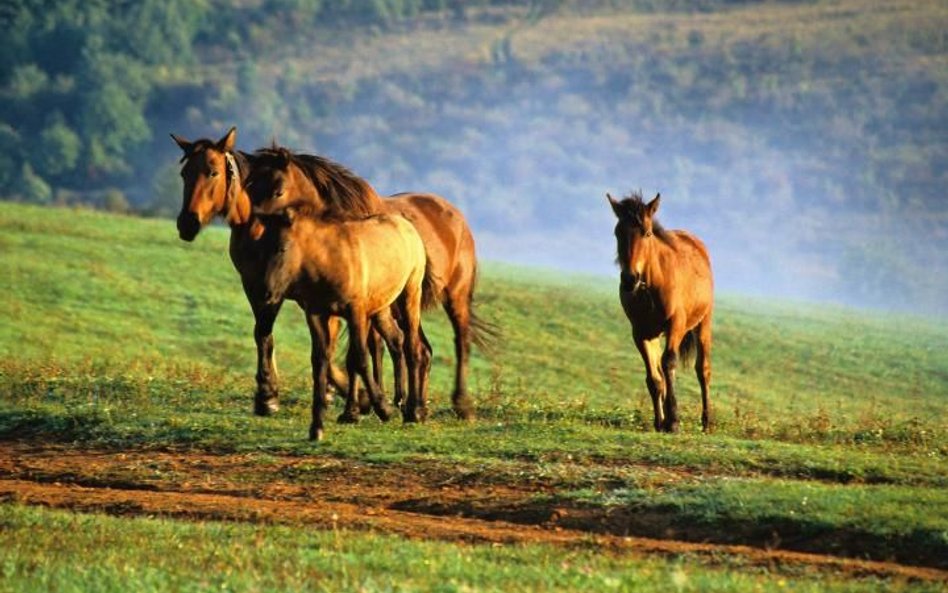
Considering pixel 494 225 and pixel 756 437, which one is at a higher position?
pixel 494 225

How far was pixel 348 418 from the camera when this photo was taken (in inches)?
735

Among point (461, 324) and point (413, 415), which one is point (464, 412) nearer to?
point (413, 415)

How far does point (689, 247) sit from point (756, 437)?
278 cm

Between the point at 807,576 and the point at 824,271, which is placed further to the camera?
the point at 824,271

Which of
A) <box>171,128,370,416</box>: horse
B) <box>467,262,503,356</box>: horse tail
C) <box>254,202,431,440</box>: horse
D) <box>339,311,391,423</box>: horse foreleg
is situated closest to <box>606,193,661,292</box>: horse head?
<box>254,202,431,440</box>: horse

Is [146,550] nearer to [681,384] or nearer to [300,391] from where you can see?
[300,391]

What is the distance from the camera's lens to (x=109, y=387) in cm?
2181

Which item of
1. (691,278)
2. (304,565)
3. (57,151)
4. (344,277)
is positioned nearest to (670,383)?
(691,278)

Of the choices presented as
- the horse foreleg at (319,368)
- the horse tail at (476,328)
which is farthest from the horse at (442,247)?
the horse foreleg at (319,368)

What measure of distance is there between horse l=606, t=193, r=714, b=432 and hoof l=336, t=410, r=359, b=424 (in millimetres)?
3206

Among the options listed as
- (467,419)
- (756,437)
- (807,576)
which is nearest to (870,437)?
(756,437)

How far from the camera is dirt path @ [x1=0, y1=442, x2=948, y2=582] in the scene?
1254 cm

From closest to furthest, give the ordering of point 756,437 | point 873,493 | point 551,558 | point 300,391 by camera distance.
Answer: point 551,558 → point 873,493 → point 756,437 → point 300,391

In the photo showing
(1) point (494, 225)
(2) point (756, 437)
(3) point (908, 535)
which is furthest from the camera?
(1) point (494, 225)
